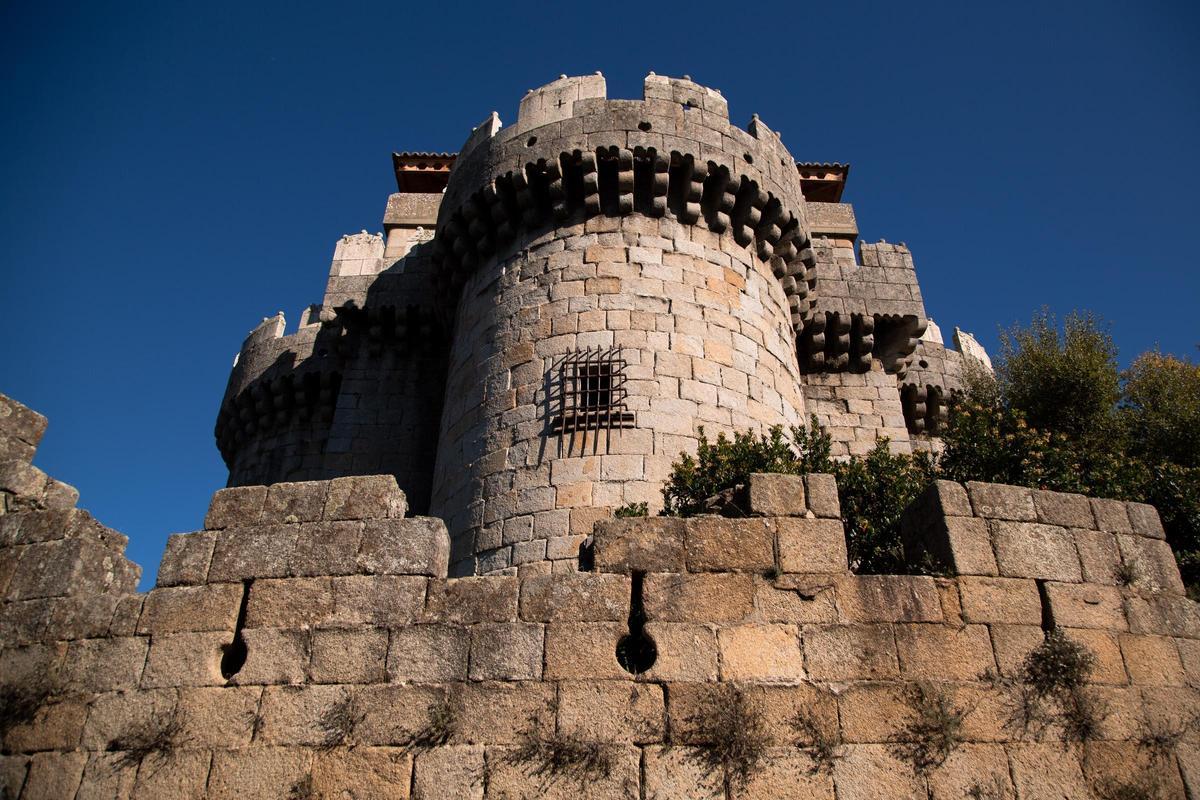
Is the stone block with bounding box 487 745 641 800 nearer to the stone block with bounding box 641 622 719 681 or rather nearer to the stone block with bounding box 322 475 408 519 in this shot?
the stone block with bounding box 641 622 719 681

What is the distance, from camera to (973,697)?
4.54m

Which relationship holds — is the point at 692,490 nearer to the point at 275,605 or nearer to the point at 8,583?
the point at 275,605

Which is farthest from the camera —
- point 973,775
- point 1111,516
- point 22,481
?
point 22,481

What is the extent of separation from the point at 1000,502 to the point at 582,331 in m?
4.58

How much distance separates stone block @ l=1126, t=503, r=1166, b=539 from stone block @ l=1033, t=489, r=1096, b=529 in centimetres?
32

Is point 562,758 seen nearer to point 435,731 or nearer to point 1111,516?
point 435,731

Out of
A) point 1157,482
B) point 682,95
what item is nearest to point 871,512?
point 1157,482

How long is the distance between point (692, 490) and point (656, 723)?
2.20m

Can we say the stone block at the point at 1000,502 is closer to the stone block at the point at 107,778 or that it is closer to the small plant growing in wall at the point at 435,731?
the small plant growing in wall at the point at 435,731

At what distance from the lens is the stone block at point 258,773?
173 inches

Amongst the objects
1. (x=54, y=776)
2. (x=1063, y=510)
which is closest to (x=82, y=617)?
(x=54, y=776)

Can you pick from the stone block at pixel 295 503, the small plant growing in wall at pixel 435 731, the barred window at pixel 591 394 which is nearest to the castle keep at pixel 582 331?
the barred window at pixel 591 394

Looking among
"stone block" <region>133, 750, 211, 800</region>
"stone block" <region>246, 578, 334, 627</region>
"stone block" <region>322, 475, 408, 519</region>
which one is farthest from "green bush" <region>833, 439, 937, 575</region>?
"stone block" <region>133, 750, 211, 800</region>

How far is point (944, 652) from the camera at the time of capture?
4660 mm
